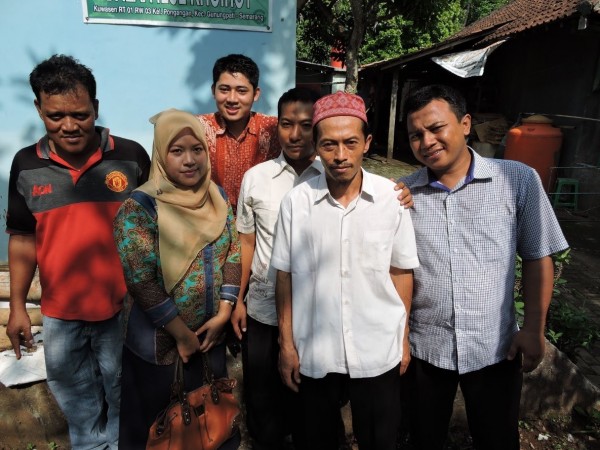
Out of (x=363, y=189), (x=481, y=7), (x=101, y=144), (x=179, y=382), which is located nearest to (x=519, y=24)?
(x=363, y=189)

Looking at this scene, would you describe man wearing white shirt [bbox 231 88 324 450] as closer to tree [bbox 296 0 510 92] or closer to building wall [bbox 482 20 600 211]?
tree [bbox 296 0 510 92]

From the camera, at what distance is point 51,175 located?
1894mm

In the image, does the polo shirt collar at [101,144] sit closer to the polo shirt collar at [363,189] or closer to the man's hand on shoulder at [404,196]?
the polo shirt collar at [363,189]

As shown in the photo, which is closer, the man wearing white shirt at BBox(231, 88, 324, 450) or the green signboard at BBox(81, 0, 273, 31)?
the man wearing white shirt at BBox(231, 88, 324, 450)

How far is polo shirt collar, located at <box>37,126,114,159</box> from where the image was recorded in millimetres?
1899

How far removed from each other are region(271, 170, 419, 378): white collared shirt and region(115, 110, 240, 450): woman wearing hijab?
0.30 metres

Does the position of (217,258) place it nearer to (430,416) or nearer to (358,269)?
(358,269)

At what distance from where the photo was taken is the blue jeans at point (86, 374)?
2004mm

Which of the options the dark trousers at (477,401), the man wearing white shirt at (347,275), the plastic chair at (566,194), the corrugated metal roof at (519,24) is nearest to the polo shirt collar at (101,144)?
the man wearing white shirt at (347,275)

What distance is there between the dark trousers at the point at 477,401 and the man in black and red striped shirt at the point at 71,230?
1.47 m

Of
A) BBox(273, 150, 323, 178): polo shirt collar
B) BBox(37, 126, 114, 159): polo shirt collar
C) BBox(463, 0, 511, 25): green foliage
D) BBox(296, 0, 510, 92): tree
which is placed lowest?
BBox(273, 150, 323, 178): polo shirt collar

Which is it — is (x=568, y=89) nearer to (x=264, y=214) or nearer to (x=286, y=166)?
(x=286, y=166)

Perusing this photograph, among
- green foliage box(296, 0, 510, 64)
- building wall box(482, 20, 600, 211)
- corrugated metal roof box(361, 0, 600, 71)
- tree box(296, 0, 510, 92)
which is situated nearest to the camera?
corrugated metal roof box(361, 0, 600, 71)

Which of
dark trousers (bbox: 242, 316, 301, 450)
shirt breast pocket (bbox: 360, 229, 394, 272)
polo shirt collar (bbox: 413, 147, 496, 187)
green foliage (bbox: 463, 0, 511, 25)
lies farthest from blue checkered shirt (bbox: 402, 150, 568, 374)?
green foliage (bbox: 463, 0, 511, 25)
